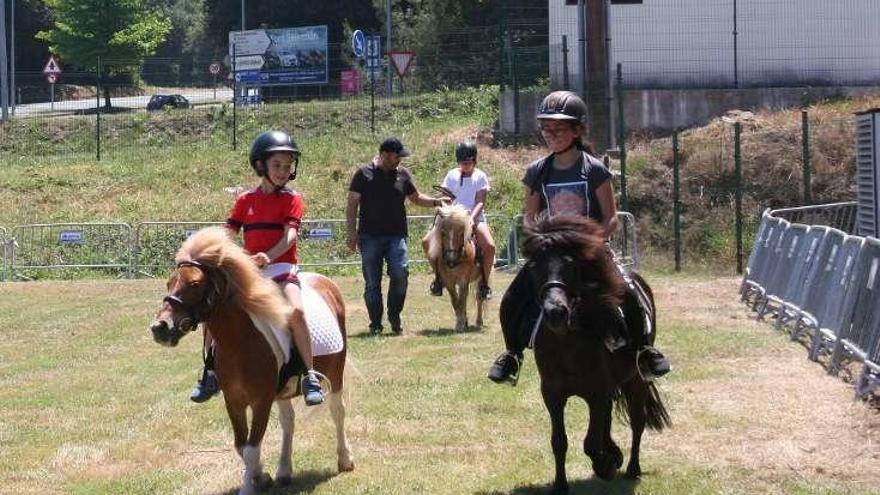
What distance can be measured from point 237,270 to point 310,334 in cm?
80

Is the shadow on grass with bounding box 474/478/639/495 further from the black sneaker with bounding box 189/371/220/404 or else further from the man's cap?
the man's cap

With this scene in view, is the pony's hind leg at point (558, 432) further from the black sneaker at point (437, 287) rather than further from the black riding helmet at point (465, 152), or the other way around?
the black sneaker at point (437, 287)

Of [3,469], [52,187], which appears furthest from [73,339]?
[52,187]

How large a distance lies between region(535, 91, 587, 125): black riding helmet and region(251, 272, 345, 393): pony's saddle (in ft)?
6.15

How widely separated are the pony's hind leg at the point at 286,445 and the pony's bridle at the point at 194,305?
3.60 ft

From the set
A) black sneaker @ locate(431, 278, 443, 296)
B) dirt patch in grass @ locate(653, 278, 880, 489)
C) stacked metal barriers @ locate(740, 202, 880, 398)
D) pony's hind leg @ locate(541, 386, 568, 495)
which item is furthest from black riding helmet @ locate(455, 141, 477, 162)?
pony's hind leg @ locate(541, 386, 568, 495)

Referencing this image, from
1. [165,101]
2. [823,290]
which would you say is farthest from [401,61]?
[823,290]

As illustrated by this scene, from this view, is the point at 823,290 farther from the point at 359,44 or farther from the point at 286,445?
the point at 359,44

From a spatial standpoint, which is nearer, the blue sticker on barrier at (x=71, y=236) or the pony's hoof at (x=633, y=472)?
the pony's hoof at (x=633, y=472)

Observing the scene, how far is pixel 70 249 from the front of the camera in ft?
94.3

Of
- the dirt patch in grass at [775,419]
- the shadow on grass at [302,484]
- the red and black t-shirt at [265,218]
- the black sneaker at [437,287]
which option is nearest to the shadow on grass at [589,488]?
the dirt patch in grass at [775,419]

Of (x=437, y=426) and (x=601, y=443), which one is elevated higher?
(x=601, y=443)

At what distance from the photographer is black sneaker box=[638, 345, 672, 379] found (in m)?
7.84

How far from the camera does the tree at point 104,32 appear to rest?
63781mm
